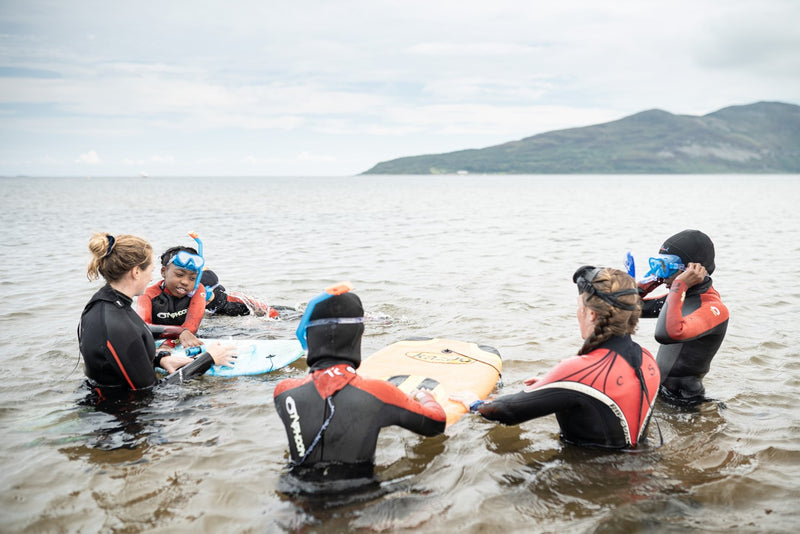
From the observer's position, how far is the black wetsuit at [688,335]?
495 cm

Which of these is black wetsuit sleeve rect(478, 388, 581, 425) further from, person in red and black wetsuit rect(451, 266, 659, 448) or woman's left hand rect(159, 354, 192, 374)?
woman's left hand rect(159, 354, 192, 374)

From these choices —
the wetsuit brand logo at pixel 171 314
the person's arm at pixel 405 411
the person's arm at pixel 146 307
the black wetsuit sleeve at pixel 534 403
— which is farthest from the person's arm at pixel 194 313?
the black wetsuit sleeve at pixel 534 403

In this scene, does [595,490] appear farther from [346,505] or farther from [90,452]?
[90,452]

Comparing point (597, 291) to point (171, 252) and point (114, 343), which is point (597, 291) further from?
point (171, 252)

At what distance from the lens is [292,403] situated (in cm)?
362

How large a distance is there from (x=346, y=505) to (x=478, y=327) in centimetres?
570

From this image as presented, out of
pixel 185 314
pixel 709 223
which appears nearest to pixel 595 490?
pixel 185 314

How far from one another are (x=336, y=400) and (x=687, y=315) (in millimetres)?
3578

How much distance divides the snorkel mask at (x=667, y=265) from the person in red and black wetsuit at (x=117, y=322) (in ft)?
16.4

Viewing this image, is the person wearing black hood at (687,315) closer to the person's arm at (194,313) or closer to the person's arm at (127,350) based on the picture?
the person's arm at (127,350)

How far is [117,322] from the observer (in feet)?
16.5

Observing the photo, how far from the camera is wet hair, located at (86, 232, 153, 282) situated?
16.8ft

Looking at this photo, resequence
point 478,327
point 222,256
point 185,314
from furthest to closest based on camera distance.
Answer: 1. point 222,256
2. point 478,327
3. point 185,314

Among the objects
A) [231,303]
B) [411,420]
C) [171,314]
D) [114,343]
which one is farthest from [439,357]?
[231,303]
